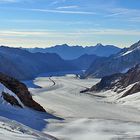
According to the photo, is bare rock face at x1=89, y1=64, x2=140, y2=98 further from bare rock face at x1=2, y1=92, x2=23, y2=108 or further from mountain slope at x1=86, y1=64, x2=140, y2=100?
bare rock face at x1=2, y1=92, x2=23, y2=108

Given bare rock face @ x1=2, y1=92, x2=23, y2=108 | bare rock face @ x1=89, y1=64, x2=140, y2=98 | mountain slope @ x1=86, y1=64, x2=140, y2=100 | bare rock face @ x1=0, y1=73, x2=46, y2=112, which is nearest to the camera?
bare rock face @ x1=2, y1=92, x2=23, y2=108

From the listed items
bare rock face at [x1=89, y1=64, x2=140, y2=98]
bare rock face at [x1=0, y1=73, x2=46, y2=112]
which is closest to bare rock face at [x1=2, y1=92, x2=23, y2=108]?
bare rock face at [x1=0, y1=73, x2=46, y2=112]

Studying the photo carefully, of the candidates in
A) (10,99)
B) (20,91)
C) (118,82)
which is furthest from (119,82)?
(10,99)

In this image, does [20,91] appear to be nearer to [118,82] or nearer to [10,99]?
[10,99]

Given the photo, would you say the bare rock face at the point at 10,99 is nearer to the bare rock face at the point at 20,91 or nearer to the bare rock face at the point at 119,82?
the bare rock face at the point at 20,91

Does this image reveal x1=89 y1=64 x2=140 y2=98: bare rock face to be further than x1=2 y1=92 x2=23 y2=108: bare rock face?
Yes

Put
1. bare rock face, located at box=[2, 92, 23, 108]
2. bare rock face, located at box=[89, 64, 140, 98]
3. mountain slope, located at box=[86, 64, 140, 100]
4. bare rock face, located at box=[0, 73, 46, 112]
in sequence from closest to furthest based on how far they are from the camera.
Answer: bare rock face, located at box=[2, 92, 23, 108] → bare rock face, located at box=[0, 73, 46, 112] → mountain slope, located at box=[86, 64, 140, 100] → bare rock face, located at box=[89, 64, 140, 98]

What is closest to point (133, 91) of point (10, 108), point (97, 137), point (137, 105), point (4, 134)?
point (137, 105)

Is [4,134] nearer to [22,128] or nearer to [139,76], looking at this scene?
[22,128]

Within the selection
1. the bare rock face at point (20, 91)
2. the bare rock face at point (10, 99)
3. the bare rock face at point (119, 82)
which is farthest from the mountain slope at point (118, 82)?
the bare rock face at point (10, 99)

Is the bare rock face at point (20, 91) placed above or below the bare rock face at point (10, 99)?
above

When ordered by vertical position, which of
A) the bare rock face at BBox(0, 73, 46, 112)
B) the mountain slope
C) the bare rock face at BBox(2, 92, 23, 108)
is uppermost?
the mountain slope
